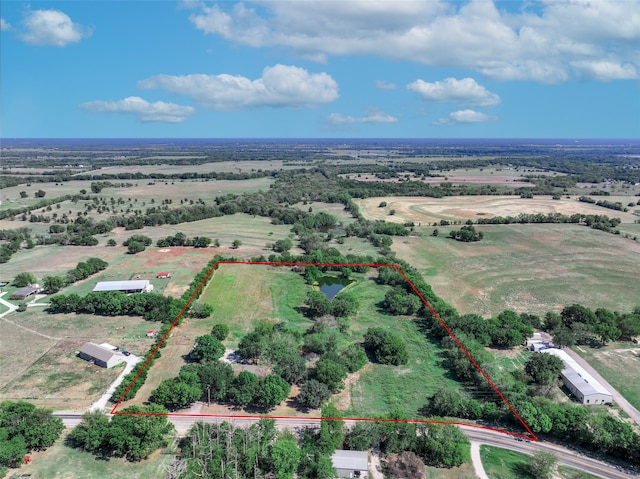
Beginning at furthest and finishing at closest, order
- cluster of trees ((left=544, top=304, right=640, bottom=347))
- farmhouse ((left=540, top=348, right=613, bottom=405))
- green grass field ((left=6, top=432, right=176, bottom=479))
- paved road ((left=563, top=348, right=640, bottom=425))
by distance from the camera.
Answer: cluster of trees ((left=544, top=304, right=640, bottom=347))
farmhouse ((left=540, top=348, right=613, bottom=405))
paved road ((left=563, top=348, right=640, bottom=425))
green grass field ((left=6, top=432, right=176, bottom=479))

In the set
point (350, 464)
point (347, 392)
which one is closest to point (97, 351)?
point (347, 392)

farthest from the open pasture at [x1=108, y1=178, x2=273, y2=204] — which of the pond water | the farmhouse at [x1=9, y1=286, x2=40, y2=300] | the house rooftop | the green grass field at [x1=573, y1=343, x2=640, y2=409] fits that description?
the green grass field at [x1=573, y1=343, x2=640, y2=409]

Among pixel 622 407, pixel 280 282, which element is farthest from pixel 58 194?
pixel 622 407

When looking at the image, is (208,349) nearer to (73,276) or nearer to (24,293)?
(24,293)

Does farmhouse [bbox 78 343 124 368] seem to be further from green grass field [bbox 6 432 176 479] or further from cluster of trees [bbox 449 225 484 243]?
cluster of trees [bbox 449 225 484 243]

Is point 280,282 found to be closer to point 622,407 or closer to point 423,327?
point 423,327

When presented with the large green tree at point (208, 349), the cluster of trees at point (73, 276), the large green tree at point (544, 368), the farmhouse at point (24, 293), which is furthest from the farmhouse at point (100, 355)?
the large green tree at point (544, 368)

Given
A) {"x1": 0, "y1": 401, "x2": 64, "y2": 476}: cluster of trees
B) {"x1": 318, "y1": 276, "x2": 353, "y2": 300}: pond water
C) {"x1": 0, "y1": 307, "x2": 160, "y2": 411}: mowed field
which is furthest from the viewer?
{"x1": 318, "y1": 276, "x2": 353, "y2": 300}: pond water

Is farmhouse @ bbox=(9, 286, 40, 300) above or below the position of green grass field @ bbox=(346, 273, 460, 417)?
Answer: above
